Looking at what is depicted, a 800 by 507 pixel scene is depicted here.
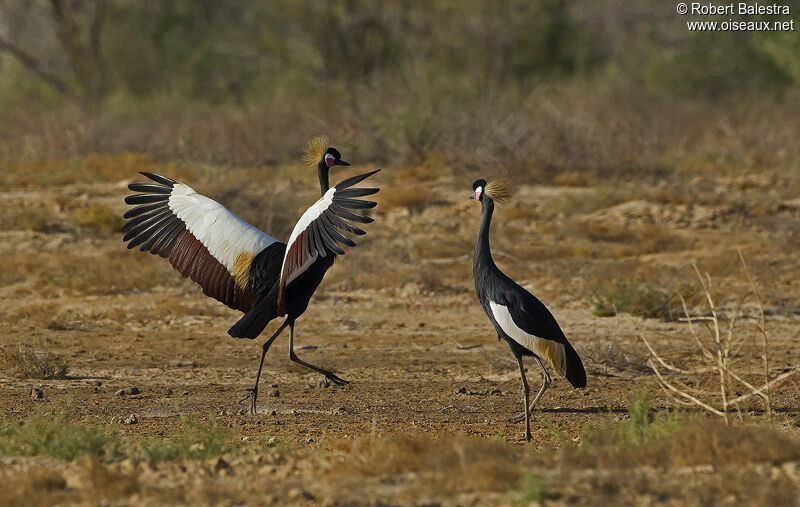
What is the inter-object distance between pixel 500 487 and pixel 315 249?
2.49 meters

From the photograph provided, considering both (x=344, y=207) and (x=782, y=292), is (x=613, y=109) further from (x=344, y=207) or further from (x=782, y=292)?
(x=344, y=207)

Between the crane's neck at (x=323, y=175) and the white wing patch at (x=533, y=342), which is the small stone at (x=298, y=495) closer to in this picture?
the white wing patch at (x=533, y=342)

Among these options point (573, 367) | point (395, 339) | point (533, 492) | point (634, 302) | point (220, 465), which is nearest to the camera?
point (533, 492)

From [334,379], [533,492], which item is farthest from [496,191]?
[533,492]

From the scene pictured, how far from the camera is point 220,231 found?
25.7ft

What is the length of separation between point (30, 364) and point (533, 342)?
4.09 meters

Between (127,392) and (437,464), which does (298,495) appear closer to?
(437,464)

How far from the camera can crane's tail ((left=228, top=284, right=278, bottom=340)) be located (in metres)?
7.39

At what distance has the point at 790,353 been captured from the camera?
9.73m

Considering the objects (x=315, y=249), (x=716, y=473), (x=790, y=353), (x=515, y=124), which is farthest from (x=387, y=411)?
(x=515, y=124)

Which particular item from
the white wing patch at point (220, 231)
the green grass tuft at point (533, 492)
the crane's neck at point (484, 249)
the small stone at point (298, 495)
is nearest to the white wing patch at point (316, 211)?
the white wing patch at point (220, 231)

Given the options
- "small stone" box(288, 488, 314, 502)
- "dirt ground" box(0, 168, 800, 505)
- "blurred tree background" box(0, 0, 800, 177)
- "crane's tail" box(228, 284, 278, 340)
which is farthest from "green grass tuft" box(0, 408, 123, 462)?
"blurred tree background" box(0, 0, 800, 177)

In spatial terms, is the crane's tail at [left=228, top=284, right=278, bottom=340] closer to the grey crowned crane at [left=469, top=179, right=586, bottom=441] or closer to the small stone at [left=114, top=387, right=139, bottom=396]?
the small stone at [left=114, top=387, right=139, bottom=396]

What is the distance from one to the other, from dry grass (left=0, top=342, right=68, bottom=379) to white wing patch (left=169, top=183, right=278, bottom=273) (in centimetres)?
176
